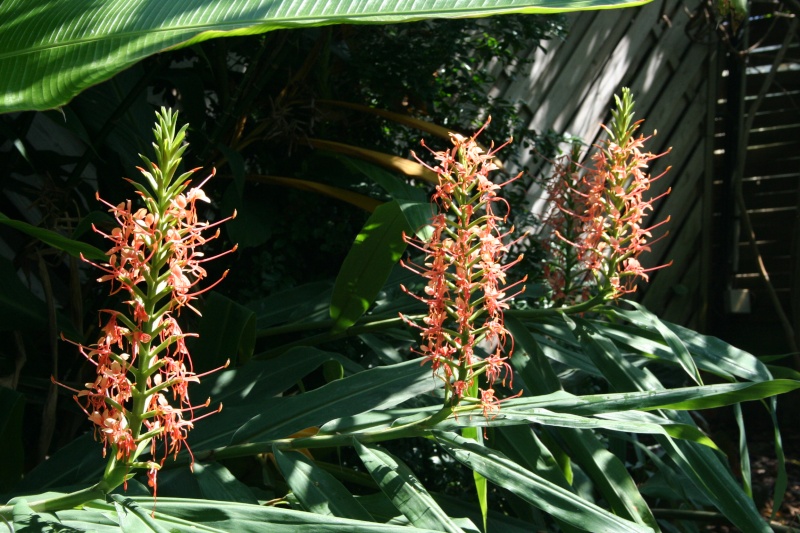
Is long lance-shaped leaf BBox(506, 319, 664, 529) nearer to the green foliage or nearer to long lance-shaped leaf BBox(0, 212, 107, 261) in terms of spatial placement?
the green foliage

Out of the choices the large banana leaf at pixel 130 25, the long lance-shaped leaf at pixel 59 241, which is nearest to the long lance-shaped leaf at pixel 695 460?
the large banana leaf at pixel 130 25

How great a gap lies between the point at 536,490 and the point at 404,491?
0.15 meters

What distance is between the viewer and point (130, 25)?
0.80 metres

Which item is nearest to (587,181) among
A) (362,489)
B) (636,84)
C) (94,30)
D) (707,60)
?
(362,489)

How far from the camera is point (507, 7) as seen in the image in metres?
0.73

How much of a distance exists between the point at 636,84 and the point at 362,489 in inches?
83.8

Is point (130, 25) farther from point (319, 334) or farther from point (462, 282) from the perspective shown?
point (319, 334)

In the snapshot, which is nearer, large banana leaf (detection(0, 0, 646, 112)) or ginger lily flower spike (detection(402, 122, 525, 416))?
large banana leaf (detection(0, 0, 646, 112))

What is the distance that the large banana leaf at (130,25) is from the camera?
0.74 meters

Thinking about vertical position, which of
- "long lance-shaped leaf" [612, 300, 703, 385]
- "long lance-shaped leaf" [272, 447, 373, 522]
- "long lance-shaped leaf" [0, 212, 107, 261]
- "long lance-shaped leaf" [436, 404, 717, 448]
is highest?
"long lance-shaped leaf" [0, 212, 107, 261]

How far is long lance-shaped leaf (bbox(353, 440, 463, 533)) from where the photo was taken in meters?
0.92

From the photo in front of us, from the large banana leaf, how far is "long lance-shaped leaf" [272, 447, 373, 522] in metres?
0.49

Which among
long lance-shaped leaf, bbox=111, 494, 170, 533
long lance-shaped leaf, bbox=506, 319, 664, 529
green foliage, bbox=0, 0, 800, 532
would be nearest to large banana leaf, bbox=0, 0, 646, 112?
green foliage, bbox=0, 0, 800, 532

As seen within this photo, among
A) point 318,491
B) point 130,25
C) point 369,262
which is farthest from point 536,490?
point 130,25
